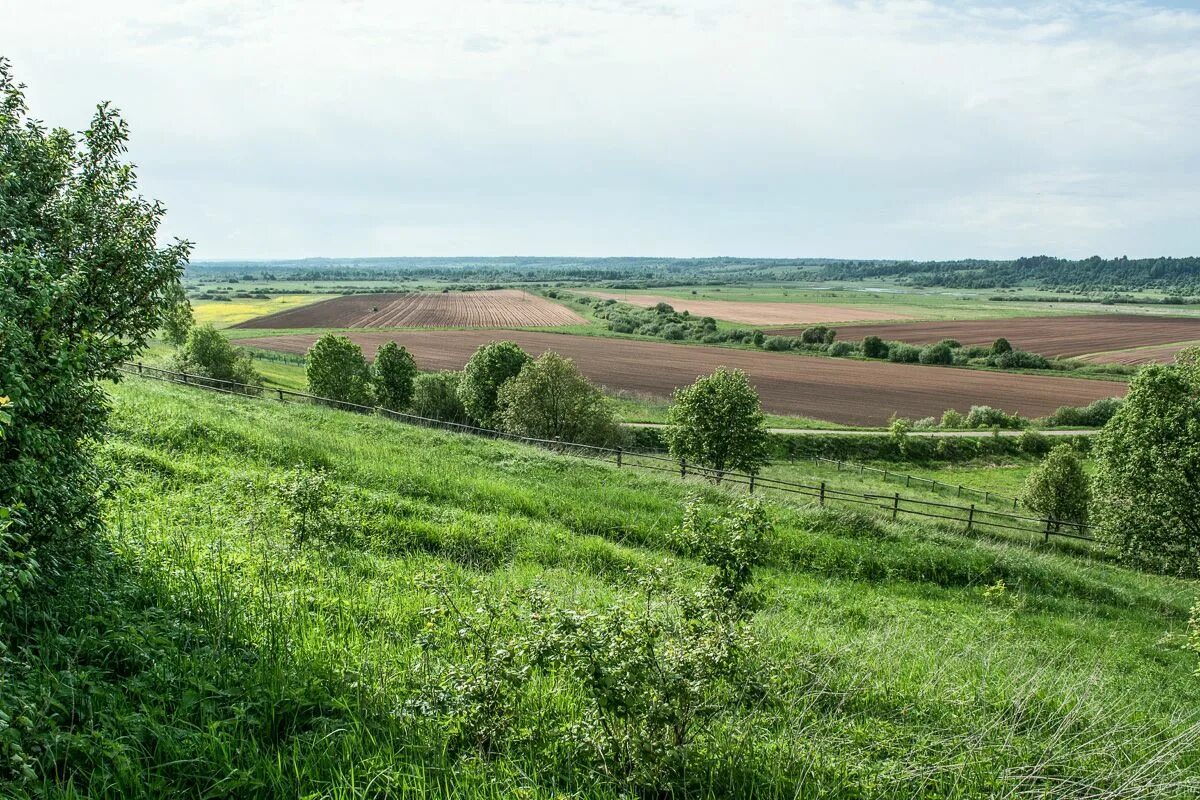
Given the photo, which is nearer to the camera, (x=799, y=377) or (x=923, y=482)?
(x=923, y=482)

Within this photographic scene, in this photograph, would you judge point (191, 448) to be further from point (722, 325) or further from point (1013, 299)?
point (1013, 299)

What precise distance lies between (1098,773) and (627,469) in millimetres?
19210

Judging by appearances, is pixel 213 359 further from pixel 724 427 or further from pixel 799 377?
pixel 799 377

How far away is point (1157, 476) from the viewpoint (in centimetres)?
2450

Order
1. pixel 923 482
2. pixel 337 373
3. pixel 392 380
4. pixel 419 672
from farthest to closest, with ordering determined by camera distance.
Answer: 1. pixel 392 380
2. pixel 337 373
3. pixel 923 482
4. pixel 419 672

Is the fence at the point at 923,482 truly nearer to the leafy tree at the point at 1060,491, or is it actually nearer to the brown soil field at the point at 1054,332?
Answer: the leafy tree at the point at 1060,491

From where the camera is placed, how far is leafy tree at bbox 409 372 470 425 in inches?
2093

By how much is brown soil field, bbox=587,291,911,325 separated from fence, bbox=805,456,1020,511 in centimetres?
7970

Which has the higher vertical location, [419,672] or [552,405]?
[419,672]

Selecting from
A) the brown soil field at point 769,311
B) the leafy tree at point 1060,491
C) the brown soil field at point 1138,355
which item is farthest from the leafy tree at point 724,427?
the brown soil field at point 769,311

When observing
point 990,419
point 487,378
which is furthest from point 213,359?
point 990,419

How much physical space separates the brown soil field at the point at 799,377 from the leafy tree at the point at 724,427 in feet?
88.5

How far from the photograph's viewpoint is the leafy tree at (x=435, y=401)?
5316cm

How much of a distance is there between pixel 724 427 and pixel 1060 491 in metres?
18.4
